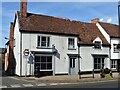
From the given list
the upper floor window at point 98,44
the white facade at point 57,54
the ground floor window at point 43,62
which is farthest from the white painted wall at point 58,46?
the upper floor window at point 98,44

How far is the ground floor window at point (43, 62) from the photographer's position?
28.6m

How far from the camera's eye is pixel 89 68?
33062mm

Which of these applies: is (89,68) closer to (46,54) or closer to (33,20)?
(46,54)

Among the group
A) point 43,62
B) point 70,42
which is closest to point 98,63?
point 70,42

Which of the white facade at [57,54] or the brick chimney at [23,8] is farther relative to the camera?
the brick chimney at [23,8]

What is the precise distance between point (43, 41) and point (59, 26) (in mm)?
4498

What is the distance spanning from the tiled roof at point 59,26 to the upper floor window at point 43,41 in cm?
92

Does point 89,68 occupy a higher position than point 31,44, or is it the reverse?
point 31,44

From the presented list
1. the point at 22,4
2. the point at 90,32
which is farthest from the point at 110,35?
the point at 22,4

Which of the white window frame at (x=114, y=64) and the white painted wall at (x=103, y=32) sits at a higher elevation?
the white painted wall at (x=103, y=32)

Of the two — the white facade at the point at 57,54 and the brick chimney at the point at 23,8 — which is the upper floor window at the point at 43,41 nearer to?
the white facade at the point at 57,54

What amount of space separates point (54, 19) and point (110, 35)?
9.55 metres

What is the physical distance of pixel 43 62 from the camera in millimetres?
29016

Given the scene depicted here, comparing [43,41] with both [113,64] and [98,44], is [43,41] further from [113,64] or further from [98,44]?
[113,64]
